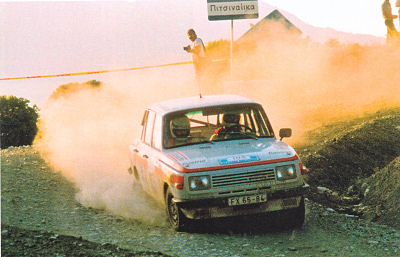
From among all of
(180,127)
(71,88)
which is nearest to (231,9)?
(180,127)

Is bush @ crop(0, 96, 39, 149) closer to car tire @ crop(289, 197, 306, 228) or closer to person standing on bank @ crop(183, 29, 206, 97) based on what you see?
person standing on bank @ crop(183, 29, 206, 97)

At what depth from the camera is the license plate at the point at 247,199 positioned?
323 inches

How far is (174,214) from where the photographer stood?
871cm

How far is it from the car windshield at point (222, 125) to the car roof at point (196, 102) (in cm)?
9

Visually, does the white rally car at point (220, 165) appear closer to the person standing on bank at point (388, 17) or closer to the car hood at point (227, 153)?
the car hood at point (227, 153)

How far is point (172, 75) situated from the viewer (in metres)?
42.5

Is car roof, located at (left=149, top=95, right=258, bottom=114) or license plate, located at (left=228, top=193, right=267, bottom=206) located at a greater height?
car roof, located at (left=149, top=95, right=258, bottom=114)

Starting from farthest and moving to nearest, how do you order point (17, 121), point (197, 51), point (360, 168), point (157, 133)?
point (17, 121) → point (197, 51) → point (360, 168) → point (157, 133)

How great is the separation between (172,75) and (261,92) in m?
17.7

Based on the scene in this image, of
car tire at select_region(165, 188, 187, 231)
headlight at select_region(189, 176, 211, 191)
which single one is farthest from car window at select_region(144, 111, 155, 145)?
headlight at select_region(189, 176, 211, 191)

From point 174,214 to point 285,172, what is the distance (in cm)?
162

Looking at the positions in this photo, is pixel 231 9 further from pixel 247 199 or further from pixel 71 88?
pixel 71 88

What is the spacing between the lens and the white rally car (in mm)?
8242

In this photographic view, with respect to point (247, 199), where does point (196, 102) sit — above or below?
above
